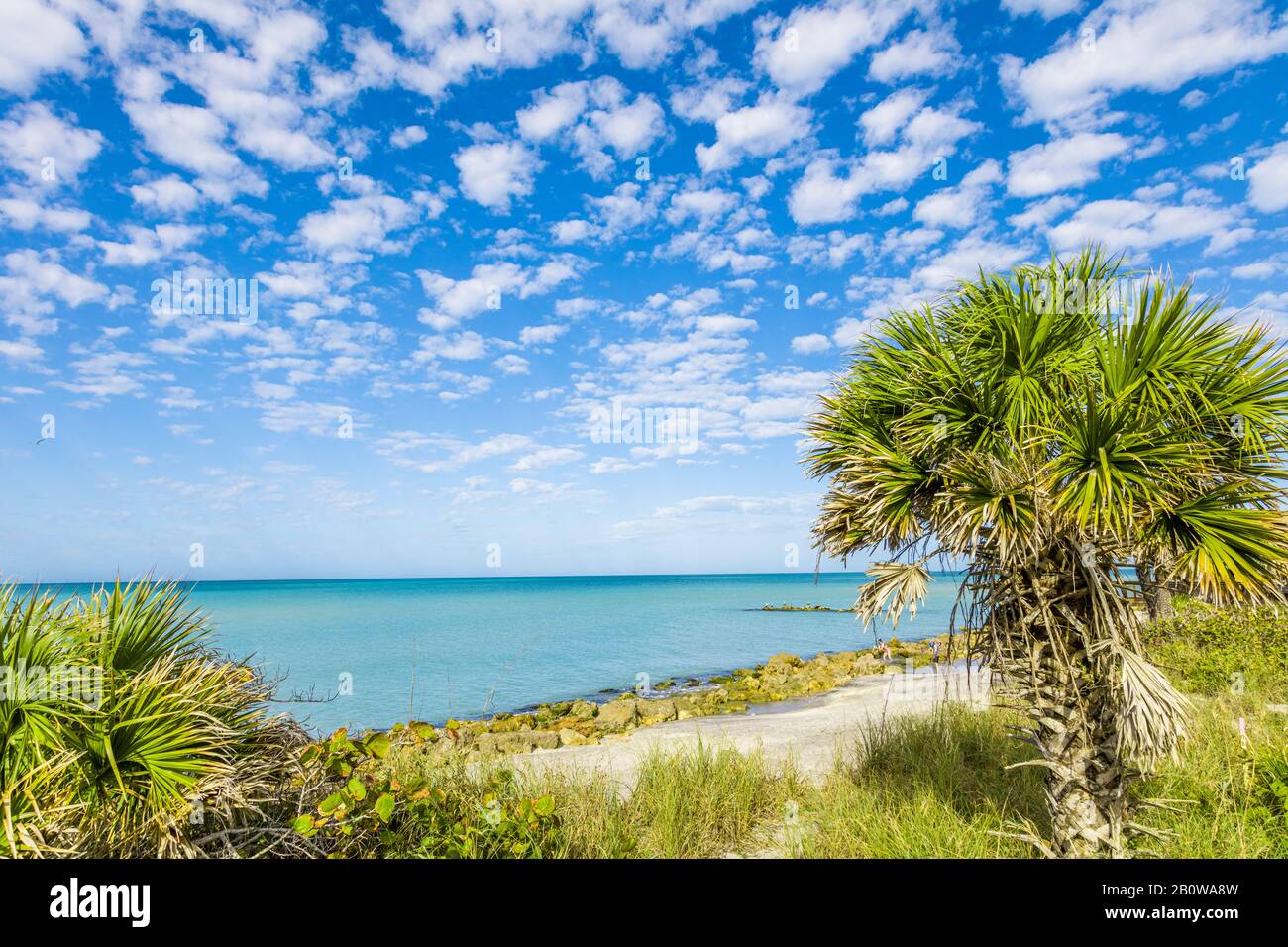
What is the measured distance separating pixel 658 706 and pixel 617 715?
161 centimetres

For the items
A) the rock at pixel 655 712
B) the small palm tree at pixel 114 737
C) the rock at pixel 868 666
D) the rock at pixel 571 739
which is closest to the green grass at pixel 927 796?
the small palm tree at pixel 114 737

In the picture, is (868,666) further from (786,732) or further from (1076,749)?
(1076,749)

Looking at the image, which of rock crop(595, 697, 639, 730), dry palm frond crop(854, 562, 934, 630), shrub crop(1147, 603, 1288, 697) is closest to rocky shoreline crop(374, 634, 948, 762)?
rock crop(595, 697, 639, 730)

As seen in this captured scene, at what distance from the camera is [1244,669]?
1188 centimetres

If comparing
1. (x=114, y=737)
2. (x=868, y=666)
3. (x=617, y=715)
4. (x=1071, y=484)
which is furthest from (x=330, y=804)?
(x=868, y=666)

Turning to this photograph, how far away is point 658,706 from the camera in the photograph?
18516 millimetres

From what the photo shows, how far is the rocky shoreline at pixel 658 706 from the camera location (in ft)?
47.5

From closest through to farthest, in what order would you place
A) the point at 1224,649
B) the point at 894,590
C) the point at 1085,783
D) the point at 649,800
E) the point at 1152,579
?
the point at 1085,783
the point at 1152,579
the point at 894,590
the point at 649,800
the point at 1224,649

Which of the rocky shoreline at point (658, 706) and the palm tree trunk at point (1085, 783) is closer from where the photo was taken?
the palm tree trunk at point (1085, 783)

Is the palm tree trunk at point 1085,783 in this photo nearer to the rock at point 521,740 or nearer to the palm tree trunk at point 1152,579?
the palm tree trunk at point 1152,579
